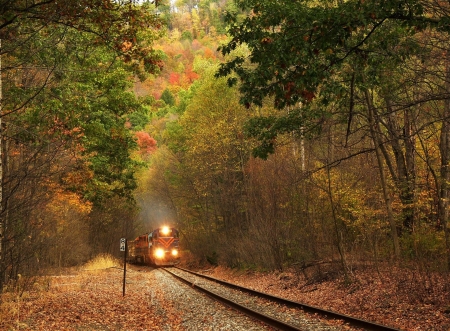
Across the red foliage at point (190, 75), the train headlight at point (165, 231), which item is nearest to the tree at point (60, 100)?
the train headlight at point (165, 231)

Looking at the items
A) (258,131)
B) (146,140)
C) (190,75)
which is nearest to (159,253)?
(258,131)

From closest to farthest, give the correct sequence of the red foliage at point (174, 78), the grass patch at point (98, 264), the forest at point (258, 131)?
1. the forest at point (258, 131)
2. the grass patch at point (98, 264)
3. the red foliage at point (174, 78)

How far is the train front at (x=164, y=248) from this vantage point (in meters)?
36.1

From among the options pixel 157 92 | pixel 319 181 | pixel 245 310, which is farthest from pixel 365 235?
pixel 157 92

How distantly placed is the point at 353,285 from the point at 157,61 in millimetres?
8899

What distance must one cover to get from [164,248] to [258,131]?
24677 millimetres

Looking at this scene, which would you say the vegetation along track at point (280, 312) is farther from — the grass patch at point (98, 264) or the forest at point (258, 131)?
the grass patch at point (98, 264)

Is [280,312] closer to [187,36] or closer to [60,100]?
[60,100]

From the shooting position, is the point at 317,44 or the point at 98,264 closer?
the point at 317,44

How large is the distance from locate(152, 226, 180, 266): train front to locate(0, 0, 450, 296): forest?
7.97 feet

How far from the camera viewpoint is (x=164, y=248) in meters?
36.2

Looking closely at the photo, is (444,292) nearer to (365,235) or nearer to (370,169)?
(365,235)

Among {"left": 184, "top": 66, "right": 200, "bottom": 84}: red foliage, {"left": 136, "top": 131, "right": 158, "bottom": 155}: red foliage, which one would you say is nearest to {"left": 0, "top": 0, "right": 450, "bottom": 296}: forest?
{"left": 136, "top": 131, "right": 158, "bottom": 155}: red foliage

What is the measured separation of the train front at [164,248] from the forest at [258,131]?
243cm
